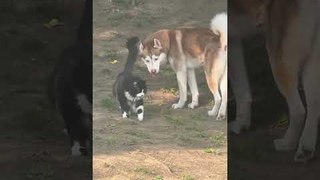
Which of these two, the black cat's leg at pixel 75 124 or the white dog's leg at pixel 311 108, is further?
the black cat's leg at pixel 75 124

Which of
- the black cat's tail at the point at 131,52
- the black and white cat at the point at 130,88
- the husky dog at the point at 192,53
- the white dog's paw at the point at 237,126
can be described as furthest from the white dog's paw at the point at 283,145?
the black cat's tail at the point at 131,52

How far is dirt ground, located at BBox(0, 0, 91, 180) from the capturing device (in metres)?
4.78

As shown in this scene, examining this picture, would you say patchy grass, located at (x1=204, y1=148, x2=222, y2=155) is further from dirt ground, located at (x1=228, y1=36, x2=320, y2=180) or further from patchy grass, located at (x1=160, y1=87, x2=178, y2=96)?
patchy grass, located at (x1=160, y1=87, x2=178, y2=96)

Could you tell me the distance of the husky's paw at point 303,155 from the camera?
4.90 m

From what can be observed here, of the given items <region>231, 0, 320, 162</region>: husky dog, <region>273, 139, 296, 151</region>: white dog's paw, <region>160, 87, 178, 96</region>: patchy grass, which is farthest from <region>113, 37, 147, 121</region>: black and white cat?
<region>273, 139, 296, 151</region>: white dog's paw

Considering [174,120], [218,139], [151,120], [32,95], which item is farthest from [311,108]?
[32,95]

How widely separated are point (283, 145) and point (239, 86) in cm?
43

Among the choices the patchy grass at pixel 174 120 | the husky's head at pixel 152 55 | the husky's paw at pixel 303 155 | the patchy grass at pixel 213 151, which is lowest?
the husky's paw at pixel 303 155

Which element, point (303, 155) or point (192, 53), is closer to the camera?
point (192, 53)

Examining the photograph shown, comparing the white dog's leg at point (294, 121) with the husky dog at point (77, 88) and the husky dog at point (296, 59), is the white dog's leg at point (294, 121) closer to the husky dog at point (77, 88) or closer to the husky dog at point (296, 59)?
the husky dog at point (296, 59)

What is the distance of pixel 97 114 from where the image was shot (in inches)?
191

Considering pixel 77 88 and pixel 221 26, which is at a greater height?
pixel 221 26

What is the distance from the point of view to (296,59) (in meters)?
4.77

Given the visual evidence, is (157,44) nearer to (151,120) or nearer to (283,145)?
(151,120)
